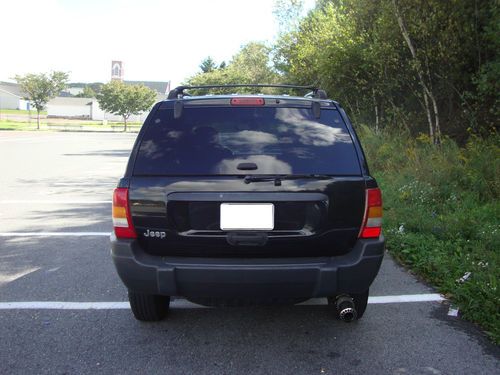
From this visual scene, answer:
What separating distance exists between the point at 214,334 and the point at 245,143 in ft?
4.77

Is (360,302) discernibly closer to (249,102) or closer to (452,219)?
(249,102)

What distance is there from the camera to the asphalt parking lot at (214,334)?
10.1ft

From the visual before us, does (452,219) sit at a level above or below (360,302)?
above

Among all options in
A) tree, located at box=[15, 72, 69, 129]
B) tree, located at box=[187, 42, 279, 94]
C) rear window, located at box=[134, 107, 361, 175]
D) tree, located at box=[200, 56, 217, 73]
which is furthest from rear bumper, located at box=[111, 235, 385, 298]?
tree, located at box=[200, 56, 217, 73]

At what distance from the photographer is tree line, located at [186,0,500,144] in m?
9.11

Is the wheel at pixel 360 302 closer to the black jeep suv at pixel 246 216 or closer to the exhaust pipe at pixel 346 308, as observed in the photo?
the exhaust pipe at pixel 346 308

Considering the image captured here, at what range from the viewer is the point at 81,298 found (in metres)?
4.24

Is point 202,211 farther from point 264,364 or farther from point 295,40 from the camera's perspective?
point 295,40

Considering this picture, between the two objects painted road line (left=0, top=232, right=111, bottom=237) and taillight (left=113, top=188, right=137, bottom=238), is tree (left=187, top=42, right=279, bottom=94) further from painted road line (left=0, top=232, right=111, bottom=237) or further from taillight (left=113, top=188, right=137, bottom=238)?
taillight (left=113, top=188, right=137, bottom=238)

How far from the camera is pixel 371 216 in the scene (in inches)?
125

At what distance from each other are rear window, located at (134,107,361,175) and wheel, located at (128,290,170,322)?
1017 mm

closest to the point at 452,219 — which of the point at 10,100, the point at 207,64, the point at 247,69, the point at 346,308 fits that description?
the point at 346,308

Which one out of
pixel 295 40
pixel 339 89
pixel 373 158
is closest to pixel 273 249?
pixel 373 158

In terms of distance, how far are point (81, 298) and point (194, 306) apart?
40.8 inches
